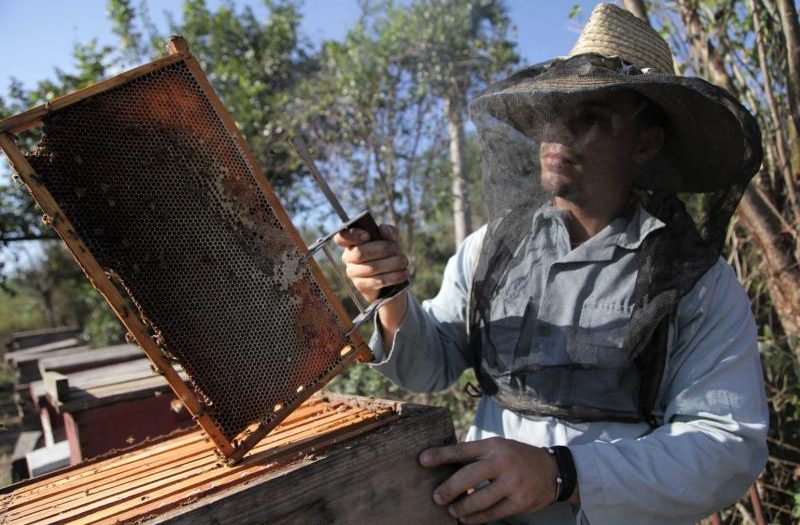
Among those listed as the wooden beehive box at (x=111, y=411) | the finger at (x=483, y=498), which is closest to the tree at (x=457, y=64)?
the wooden beehive box at (x=111, y=411)

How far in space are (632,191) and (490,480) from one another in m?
1.14

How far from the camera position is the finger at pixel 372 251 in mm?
1452

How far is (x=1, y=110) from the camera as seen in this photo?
6031mm

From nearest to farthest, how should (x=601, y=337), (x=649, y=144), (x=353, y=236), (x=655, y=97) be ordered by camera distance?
(x=353, y=236) → (x=601, y=337) → (x=655, y=97) → (x=649, y=144)

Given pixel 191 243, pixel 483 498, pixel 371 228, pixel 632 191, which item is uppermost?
pixel 191 243

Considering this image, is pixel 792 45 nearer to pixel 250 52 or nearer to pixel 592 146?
pixel 592 146

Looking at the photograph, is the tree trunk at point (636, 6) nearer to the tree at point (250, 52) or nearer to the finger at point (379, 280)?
the finger at point (379, 280)

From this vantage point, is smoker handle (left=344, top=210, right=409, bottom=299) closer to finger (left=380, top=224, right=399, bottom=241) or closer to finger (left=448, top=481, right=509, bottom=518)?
finger (left=380, top=224, right=399, bottom=241)

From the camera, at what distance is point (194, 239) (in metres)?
1.18

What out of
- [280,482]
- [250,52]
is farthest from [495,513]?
[250,52]

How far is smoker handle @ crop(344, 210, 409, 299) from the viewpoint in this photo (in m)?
1.39

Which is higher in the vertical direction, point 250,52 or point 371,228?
point 250,52

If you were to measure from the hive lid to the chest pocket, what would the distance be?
0.72 metres

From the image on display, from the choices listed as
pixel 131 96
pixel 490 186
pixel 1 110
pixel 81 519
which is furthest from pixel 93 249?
pixel 1 110
